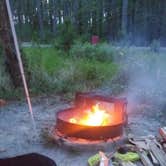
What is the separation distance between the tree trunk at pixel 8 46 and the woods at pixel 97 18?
7773mm

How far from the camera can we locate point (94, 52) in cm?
920

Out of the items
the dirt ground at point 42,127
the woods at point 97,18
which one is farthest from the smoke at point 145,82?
the woods at point 97,18

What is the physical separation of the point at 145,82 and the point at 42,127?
2.67 m

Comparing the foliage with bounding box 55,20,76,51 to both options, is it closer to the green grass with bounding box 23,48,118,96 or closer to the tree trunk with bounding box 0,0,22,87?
the green grass with bounding box 23,48,118,96

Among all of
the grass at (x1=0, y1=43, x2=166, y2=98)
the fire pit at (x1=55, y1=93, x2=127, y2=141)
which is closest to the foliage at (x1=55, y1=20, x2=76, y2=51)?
the grass at (x1=0, y1=43, x2=166, y2=98)

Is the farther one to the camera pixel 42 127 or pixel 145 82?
pixel 145 82

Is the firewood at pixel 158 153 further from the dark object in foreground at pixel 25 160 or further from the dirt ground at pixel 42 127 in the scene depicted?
the dark object in foreground at pixel 25 160

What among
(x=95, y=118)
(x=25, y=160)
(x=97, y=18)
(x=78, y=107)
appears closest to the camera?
(x=25, y=160)

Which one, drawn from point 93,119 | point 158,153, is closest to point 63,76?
Answer: point 93,119

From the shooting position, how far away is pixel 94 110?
11.5 feet

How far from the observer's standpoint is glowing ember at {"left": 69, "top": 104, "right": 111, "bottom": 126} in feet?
11.0

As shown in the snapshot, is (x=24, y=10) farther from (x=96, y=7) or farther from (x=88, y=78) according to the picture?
(x=88, y=78)

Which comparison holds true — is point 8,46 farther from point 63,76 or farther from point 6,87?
point 63,76

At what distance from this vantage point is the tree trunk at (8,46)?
198 inches
